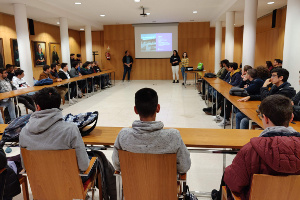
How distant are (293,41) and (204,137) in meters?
3.96

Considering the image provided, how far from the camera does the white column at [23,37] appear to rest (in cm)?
727

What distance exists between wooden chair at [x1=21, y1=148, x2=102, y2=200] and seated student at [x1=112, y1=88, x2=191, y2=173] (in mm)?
402

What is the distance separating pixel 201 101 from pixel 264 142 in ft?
20.6

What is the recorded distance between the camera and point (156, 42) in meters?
14.1

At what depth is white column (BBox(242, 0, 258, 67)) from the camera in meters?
6.92

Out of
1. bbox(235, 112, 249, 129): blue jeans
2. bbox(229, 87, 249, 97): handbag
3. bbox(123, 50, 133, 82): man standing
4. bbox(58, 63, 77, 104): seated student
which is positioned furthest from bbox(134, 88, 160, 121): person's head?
bbox(123, 50, 133, 82): man standing

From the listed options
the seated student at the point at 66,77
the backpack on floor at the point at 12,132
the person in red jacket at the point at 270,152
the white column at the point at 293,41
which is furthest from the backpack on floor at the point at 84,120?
the seated student at the point at 66,77

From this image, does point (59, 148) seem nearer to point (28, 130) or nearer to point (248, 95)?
point (28, 130)

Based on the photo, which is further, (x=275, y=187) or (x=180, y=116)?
(x=180, y=116)

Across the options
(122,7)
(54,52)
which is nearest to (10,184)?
(122,7)

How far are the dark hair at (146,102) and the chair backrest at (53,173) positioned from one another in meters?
0.56

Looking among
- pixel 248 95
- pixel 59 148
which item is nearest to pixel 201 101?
pixel 248 95

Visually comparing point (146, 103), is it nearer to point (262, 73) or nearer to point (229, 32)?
point (262, 73)

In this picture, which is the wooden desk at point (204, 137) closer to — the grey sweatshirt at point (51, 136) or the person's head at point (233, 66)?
the grey sweatshirt at point (51, 136)
